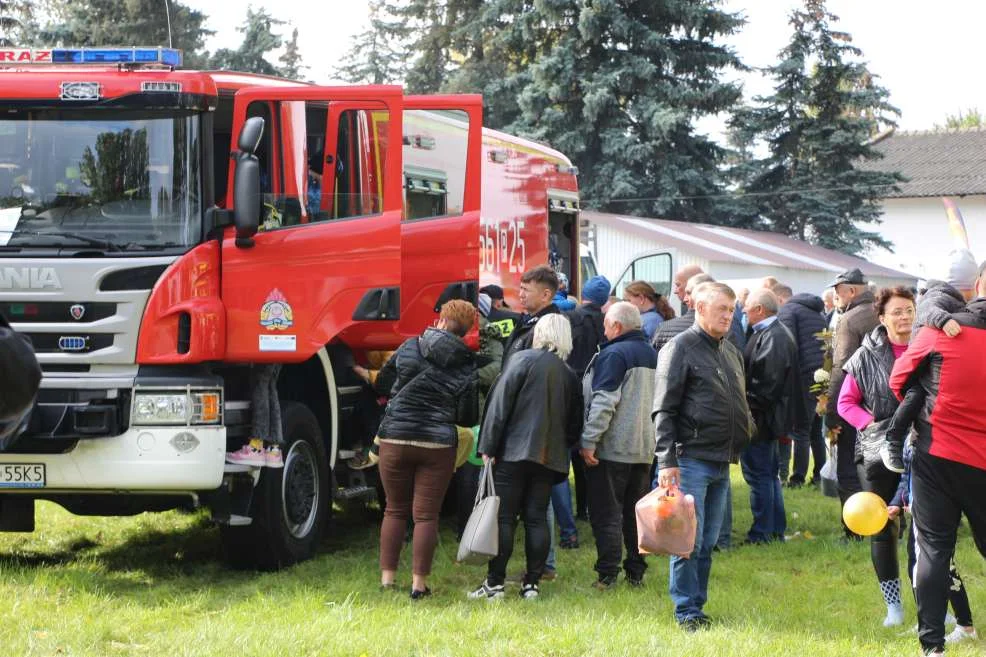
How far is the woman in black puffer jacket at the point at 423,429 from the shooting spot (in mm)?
8039

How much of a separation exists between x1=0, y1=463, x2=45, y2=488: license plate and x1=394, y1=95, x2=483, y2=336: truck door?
2675mm

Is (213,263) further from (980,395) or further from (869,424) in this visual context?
(980,395)

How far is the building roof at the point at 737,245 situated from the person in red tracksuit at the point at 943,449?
22.3 metres

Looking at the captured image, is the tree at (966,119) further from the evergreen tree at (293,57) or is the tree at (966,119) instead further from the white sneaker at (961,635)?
the white sneaker at (961,635)

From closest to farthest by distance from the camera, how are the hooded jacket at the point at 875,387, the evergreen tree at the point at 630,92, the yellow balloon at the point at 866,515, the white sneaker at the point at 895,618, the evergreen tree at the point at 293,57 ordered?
1. the yellow balloon at the point at 866,515
2. the hooded jacket at the point at 875,387
3. the white sneaker at the point at 895,618
4. the evergreen tree at the point at 630,92
5. the evergreen tree at the point at 293,57

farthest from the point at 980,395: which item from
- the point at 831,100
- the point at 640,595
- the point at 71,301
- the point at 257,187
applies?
the point at 831,100

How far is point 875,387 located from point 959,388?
1.18 metres

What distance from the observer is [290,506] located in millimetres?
8867

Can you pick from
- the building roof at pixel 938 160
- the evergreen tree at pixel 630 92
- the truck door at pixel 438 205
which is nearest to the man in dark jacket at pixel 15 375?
the truck door at pixel 438 205

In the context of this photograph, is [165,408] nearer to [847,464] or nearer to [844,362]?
[844,362]

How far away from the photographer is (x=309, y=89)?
838 cm

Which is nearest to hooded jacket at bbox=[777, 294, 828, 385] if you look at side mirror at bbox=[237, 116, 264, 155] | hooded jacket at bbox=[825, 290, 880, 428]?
hooded jacket at bbox=[825, 290, 880, 428]

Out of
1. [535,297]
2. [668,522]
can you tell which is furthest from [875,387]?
[535,297]

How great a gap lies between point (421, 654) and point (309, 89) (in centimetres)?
364
